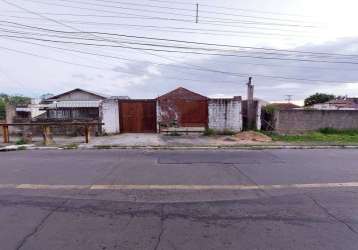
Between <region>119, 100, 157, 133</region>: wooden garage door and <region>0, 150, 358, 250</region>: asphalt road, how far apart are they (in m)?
9.35

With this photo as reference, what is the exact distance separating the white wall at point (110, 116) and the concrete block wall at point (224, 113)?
18.9 feet

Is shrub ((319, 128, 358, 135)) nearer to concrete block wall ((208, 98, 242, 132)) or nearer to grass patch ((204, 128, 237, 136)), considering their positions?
concrete block wall ((208, 98, 242, 132))

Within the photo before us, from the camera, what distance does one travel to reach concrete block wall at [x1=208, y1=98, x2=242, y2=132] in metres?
18.5

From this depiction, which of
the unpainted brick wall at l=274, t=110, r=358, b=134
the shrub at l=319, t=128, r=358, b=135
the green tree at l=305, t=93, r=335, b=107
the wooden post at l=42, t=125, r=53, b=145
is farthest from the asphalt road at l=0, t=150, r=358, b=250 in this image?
the green tree at l=305, t=93, r=335, b=107

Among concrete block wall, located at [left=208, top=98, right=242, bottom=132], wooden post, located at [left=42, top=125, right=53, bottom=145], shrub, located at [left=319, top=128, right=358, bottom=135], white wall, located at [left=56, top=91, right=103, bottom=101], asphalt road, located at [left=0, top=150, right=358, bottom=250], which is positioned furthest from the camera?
white wall, located at [left=56, top=91, right=103, bottom=101]

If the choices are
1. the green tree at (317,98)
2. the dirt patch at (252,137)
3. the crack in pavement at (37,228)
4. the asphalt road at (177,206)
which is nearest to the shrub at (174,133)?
the dirt patch at (252,137)

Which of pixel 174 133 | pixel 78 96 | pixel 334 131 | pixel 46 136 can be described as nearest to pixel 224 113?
pixel 174 133

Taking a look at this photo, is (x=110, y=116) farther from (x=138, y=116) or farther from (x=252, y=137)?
(x=252, y=137)

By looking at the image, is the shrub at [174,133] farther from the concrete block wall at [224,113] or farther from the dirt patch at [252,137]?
the dirt patch at [252,137]

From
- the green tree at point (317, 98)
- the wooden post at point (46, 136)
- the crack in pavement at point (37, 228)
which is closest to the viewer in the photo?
the crack in pavement at point (37, 228)

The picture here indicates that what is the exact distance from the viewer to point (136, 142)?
48.5 feet

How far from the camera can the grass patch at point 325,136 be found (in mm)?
16328

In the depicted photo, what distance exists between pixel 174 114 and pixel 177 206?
13.5m

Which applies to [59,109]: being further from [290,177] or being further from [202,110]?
[290,177]
